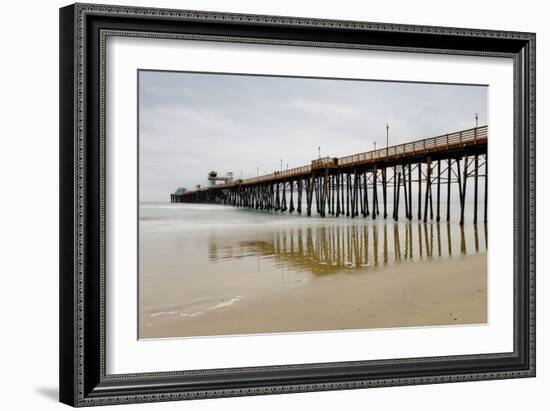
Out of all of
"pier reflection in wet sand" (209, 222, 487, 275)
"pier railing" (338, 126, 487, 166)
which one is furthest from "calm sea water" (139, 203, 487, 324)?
"pier railing" (338, 126, 487, 166)

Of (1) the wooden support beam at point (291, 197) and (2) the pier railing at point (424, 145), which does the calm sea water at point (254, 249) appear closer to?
(1) the wooden support beam at point (291, 197)

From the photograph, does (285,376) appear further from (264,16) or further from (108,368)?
(264,16)

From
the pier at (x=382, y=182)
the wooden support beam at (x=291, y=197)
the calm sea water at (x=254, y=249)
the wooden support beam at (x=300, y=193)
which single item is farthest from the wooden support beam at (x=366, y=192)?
the wooden support beam at (x=291, y=197)

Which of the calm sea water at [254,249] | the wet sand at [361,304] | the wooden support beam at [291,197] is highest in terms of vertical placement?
the wooden support beam at [291,197]

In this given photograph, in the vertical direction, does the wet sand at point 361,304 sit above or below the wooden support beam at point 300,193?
below

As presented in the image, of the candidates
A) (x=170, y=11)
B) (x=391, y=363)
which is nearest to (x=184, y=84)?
(x=170, y=11)

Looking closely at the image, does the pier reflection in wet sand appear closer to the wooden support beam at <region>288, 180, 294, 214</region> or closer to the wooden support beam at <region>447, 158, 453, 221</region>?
the wooden support beam at <region>447, 158, 453, 221</region>

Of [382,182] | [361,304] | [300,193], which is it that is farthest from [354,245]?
[382,182]
